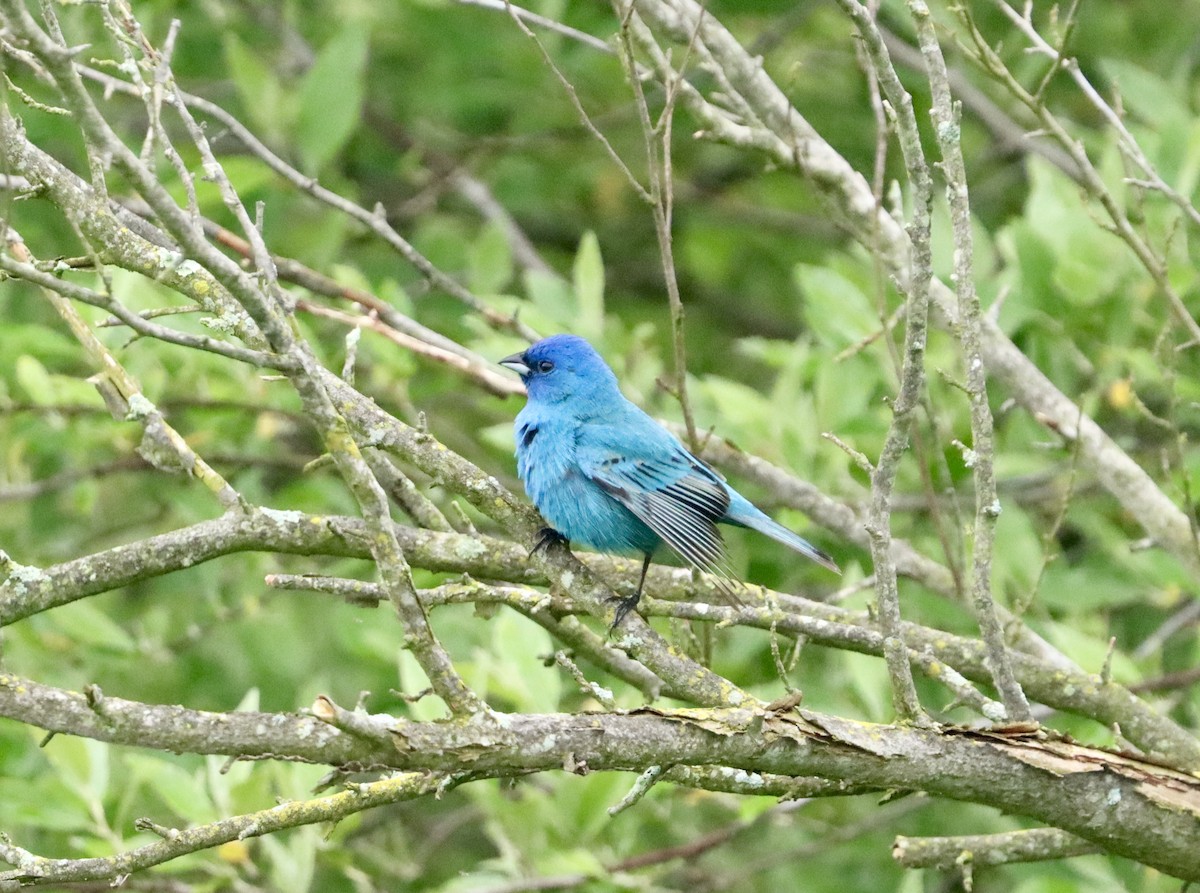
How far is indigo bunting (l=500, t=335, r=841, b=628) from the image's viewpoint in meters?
4.39

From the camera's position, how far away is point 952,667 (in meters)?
3.86

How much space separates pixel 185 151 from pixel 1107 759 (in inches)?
198

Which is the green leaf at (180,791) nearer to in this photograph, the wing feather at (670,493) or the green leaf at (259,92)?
the wing feather at (670,493)

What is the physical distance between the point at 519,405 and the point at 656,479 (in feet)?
4.84

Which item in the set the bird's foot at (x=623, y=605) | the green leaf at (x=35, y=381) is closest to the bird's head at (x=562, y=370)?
the bird's foot at (x=623, y=605)

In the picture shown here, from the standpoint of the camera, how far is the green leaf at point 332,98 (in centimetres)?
616

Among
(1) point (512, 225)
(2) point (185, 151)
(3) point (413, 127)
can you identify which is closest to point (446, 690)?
(2) point (185, 151)

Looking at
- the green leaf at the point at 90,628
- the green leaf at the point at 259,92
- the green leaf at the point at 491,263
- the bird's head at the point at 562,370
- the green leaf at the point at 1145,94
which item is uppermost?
the green leaf at the point at 259,92

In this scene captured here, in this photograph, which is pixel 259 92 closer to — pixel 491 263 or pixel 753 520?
pixel 491 263

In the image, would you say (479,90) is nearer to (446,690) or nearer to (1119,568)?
(1119,568)

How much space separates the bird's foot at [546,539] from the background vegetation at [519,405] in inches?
2.8

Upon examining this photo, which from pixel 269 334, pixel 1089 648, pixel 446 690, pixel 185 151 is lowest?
pixel 1089 648

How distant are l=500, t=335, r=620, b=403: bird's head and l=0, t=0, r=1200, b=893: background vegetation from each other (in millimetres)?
131

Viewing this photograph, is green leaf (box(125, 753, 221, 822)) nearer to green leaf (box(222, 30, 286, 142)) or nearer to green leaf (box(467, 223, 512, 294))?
green leaf (box(467, 223, 512, 294))
